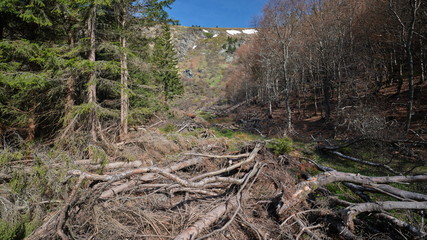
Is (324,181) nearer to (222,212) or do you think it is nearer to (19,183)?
(222,212)

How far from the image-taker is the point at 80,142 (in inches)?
256

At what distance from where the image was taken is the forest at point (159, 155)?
9.92ft

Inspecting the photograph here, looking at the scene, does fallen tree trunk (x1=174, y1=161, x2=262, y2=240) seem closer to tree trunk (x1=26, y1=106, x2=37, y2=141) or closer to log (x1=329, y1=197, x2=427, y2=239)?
log (x1=329, y1=197, x2=427, y2=239)

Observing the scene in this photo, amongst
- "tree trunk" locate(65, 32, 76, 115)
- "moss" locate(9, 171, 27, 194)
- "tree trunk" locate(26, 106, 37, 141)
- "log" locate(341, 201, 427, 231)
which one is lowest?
"log" locate(341, 201, 427, 231)

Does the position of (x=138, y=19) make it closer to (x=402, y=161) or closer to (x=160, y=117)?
(x=160, y=117)

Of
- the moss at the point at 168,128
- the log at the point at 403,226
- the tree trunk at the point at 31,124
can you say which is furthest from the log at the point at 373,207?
the tree trunk at the point at 31,124

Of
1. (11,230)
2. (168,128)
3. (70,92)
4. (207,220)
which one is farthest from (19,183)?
(168,128)

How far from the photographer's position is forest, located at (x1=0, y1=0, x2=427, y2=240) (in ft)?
9.92

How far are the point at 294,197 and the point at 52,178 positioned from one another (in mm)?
4558

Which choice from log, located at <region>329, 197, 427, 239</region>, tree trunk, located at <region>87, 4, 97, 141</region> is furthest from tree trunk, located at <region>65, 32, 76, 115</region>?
log, located at <region>329, 197, 427, 239</region>

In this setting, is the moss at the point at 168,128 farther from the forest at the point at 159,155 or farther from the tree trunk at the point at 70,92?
the tree trunk at the point at 70,92

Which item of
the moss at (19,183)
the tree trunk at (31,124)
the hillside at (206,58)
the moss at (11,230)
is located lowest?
the moss at (11,230)

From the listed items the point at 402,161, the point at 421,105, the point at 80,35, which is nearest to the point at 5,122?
the point at 80,35

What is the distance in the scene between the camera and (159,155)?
709 cm
